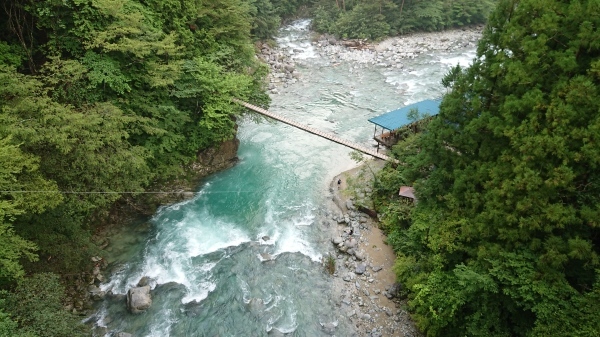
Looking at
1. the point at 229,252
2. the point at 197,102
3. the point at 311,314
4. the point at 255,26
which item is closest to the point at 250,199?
the point at 229,252

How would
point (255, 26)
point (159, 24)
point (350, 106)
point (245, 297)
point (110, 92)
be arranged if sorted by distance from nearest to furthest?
point (245, 297) < point (110, 92) < point (159, 24) < point (350, 106) < point (255, 26)

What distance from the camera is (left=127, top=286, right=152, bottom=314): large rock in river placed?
443 inches

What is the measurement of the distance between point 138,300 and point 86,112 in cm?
607

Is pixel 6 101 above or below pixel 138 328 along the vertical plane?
above

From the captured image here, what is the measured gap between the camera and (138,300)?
1131cm

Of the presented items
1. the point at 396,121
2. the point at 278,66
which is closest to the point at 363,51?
the point at 278,66

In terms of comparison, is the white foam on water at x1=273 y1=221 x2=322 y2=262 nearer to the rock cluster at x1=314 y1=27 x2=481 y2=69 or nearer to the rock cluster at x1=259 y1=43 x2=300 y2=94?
the rock cluster at x1=259 y1=43 x2=300 y2=94

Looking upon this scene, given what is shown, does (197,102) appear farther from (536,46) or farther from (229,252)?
(536,46)

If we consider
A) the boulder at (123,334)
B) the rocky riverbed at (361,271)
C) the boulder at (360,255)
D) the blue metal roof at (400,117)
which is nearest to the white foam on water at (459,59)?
the blue metal roof at (400,117)

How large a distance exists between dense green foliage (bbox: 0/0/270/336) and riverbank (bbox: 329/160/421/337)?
20.9 ft

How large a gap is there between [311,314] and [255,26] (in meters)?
24.9

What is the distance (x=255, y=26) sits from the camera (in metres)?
30.1

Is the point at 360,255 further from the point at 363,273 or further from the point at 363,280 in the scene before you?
the point at 363,280

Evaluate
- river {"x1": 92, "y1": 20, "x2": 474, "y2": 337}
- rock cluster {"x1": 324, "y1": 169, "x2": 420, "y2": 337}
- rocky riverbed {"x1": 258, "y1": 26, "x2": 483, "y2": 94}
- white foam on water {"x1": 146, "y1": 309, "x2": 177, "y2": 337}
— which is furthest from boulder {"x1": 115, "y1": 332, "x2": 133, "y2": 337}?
rocky riverbed {"x1": 258, "y1": 26, "x2": 483, "y2": 94}
